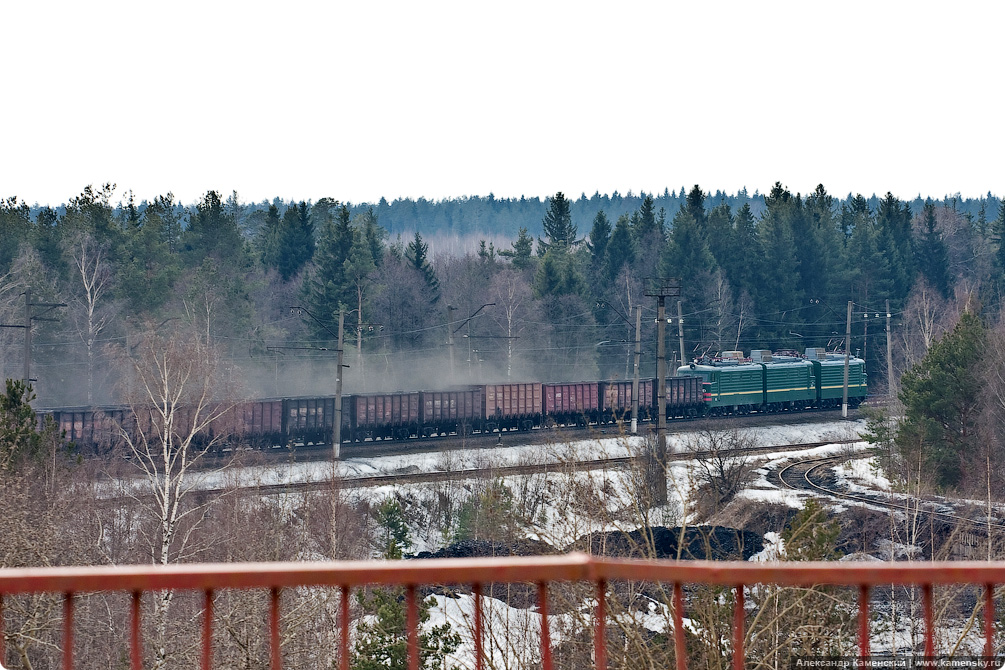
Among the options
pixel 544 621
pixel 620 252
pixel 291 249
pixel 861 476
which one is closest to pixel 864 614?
pixel 544 621

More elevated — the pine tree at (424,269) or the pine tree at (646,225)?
the pine tree at (646,225)

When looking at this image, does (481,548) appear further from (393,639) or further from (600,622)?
(600,622)

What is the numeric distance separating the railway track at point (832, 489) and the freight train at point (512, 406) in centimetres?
600

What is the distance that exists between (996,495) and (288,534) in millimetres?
19738

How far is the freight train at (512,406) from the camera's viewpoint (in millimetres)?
32250

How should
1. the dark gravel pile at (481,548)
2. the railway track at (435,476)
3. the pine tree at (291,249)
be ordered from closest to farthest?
the dark gravel pile at (481,548), the railway track at (435,476), the pine tree at (291,249)

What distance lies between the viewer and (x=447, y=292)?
228 ft

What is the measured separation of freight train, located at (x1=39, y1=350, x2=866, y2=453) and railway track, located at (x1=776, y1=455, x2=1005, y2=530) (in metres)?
6.00

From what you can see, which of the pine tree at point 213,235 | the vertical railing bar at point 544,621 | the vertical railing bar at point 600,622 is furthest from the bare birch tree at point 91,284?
the vertical railing bar at point 600,622

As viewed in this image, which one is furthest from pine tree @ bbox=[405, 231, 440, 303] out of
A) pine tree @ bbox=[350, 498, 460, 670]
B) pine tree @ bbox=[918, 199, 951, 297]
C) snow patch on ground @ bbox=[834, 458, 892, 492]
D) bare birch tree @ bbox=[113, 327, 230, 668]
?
pine tree @ bbox=[350, 498, 460, 670]

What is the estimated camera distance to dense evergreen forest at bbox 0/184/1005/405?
46.9 meters

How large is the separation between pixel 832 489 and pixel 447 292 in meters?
44.7

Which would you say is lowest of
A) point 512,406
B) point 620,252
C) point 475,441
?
point 475,441

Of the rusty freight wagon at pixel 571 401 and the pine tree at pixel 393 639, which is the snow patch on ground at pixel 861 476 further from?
the pine tree at pixel 393 639
